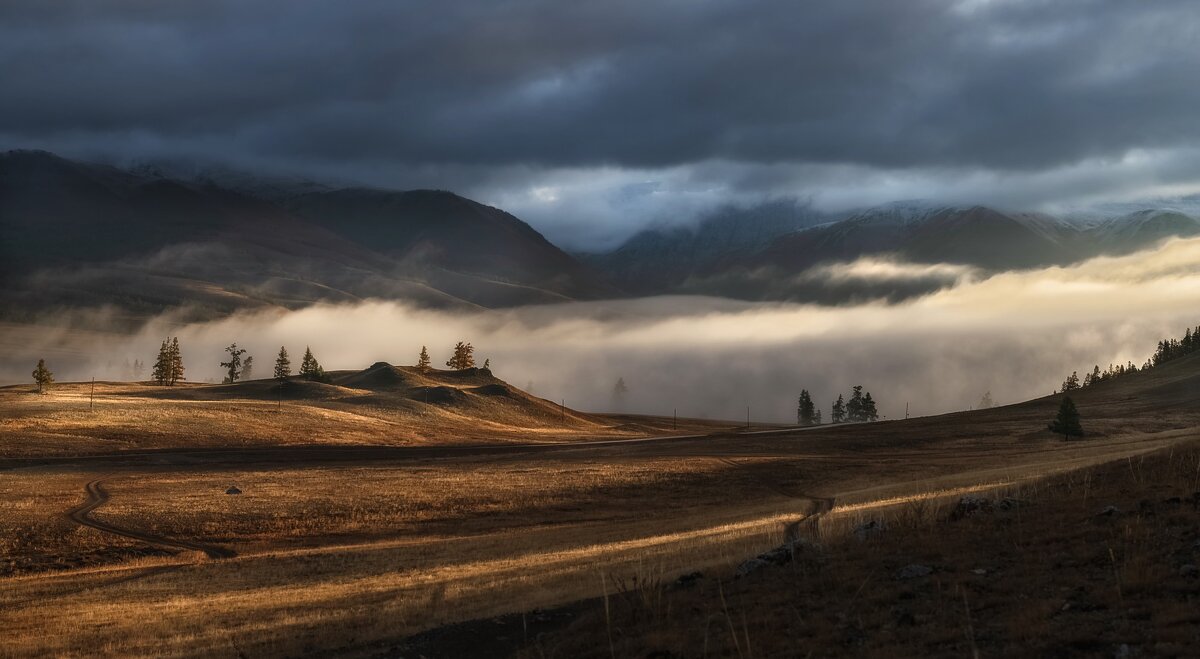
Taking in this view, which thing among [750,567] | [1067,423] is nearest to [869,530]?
[750,567]

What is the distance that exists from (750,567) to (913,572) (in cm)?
436

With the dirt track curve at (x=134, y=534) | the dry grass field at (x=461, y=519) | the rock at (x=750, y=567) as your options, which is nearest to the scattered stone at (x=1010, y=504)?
the dry grass field at (x=461, y=519)

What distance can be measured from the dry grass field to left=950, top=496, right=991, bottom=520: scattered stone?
0.71 m

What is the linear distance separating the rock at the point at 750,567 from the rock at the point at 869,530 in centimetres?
344

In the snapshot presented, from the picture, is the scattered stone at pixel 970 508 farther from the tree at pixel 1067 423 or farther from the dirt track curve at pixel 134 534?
the tree at pixel 1067 423

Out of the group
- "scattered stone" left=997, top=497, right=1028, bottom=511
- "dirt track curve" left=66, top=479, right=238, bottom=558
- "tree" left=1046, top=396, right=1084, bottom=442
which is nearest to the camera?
"scattered stone" left=997, top=497, right=1028, bottom=511

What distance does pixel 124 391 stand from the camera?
539 ft

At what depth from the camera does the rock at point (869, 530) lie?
78.6ft

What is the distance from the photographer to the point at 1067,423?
87.2m

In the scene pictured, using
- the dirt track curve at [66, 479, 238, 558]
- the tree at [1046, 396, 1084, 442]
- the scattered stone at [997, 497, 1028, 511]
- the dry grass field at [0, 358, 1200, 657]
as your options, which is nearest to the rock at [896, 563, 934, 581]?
the dry grass field at [0, 358, 1200, 657]

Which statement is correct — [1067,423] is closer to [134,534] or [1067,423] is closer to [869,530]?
[869,530]

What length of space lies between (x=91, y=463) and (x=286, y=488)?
90.1 feet

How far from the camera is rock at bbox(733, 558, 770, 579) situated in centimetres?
2175

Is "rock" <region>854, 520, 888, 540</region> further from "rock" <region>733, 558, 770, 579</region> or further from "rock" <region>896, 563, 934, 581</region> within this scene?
"rock" <region>896, 563, 934, 581</region>
